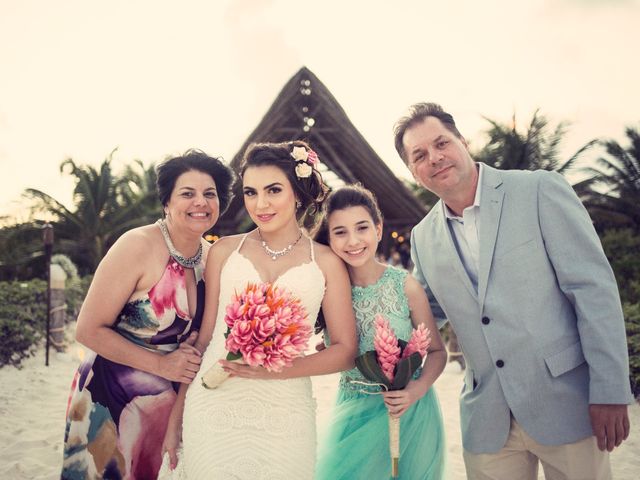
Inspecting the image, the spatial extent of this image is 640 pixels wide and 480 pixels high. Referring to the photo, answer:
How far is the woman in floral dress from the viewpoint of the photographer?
A: 266cm

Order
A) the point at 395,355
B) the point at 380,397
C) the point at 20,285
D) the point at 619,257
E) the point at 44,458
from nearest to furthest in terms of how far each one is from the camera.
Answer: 1. the point at 395,355
2. the point at 380,397
3. the point at 44,458
4. the point at 20,285
5. the point at 619,257

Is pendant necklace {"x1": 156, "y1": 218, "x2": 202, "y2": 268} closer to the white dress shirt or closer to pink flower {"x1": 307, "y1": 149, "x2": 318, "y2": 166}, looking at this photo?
pink flower {"x1": 307, "y1": 149, "x2": 318, "y2": 166}

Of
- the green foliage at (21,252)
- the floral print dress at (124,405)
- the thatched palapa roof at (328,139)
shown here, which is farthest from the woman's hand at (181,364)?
the green foliage at (21,252)

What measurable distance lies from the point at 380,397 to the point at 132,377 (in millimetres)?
1388

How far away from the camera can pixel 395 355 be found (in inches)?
93.8

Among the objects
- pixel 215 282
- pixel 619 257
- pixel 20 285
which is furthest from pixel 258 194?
pixel 619 257

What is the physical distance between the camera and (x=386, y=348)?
7.66 ft

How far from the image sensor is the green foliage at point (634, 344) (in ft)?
→ 21.0

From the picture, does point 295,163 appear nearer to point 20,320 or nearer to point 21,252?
point 20,320

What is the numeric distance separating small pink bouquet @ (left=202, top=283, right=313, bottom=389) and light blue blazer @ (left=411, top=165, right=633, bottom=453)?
1002 millimetres

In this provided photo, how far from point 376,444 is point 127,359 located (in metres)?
1.42

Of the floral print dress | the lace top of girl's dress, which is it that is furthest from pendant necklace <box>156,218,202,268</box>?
the lace top of girl's dress

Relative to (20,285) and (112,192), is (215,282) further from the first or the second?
(112,192)

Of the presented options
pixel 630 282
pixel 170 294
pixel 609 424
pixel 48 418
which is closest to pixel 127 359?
pixel 170 294
